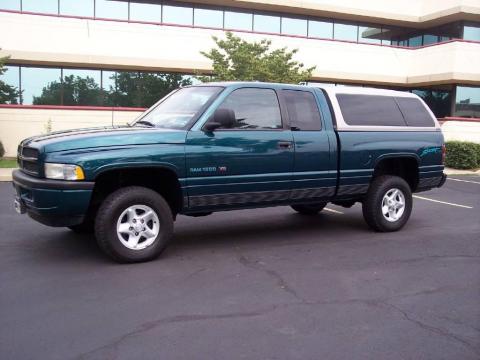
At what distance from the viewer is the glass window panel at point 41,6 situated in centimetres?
1838

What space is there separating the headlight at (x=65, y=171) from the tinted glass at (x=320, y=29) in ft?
63.5

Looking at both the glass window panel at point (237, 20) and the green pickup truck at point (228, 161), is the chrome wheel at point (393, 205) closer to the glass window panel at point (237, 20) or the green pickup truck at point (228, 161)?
the green pickup truck at point (228, 161)

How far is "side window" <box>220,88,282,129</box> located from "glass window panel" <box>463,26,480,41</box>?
19.8 metres

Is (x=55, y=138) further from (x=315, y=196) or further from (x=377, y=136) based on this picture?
(x=377, y=136)

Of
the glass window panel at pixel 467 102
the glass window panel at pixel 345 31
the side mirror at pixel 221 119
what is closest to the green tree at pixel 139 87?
the glass window panel at pixel 345 31

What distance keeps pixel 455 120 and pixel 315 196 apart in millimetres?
16869

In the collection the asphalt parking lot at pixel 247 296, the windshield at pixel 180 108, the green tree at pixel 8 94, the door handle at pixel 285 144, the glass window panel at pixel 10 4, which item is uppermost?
the glass window panel at pixel 10 4

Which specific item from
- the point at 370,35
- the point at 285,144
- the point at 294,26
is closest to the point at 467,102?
the point at 370,35

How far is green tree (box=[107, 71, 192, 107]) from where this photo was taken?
1936 cm

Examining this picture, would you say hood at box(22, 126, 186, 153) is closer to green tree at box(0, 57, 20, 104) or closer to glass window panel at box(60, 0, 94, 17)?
green tree at box(0, 57, 20, 104)

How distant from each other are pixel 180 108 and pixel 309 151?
1.69 metres

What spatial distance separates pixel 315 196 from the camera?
668cm

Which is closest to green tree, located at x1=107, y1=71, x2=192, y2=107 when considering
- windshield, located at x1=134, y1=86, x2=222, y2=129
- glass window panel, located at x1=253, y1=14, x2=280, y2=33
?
glass window panel, located at x1=253, y1=14, x2=280, y2=33

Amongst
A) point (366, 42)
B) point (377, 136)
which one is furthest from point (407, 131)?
point (366, 42)
